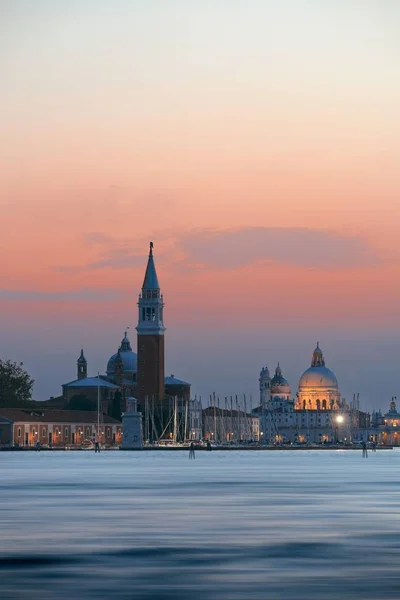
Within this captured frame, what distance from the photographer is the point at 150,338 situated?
186 m

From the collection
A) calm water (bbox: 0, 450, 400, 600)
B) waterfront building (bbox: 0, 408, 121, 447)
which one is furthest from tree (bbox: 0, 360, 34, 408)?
calm water (bbox: 0, 450, 400, 600)

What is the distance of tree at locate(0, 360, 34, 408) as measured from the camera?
180 meters

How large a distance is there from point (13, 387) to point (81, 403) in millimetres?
15036

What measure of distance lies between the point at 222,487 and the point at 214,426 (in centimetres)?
14057

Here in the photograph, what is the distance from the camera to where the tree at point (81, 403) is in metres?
194

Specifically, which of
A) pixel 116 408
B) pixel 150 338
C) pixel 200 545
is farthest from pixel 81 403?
pixel 200 545

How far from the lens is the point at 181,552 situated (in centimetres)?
2859

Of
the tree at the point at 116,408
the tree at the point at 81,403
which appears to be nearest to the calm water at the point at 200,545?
the tree at the point at 116,408

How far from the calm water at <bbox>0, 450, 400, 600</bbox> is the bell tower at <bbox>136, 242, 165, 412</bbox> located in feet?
438

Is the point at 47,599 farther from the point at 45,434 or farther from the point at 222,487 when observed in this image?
the point at 45,434

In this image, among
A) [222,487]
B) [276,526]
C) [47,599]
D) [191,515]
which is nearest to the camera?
[47,599]

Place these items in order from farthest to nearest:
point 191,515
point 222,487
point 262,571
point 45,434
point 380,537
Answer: point 45,434 < point 222,487 < point 191,515 < point 380,537 < point 262,571

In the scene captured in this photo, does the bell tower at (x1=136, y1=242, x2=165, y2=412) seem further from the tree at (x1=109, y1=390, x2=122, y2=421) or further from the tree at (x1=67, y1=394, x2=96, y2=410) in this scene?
the tree at (x1=67, y1=394, x2=96, y2=410)

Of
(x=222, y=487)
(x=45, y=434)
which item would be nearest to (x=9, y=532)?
(x=222, y=487)
